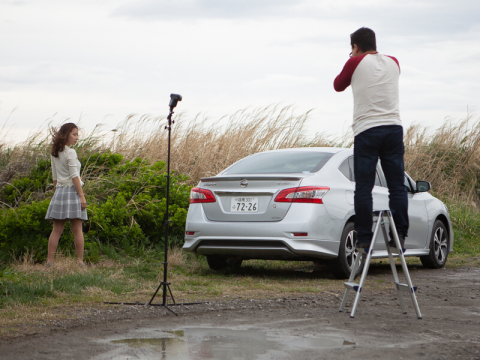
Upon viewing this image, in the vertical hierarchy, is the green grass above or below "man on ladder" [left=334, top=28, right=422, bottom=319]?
below

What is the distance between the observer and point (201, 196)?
796 centimetres

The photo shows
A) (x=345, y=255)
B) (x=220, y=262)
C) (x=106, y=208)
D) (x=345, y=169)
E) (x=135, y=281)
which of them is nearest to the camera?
(x=135, y=281)

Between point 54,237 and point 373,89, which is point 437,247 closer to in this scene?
point 373,89

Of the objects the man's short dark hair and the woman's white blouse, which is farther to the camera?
the woman's white blouse

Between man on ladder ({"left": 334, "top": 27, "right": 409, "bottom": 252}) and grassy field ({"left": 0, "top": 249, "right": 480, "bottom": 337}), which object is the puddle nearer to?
grassy field ({"left": 0, "top": 249, "right": 480, "bottom": 337})

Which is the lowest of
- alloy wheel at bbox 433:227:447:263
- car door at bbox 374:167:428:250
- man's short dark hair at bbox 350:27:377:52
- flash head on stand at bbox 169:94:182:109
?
alloy wheel at bbox 433:227:447:263

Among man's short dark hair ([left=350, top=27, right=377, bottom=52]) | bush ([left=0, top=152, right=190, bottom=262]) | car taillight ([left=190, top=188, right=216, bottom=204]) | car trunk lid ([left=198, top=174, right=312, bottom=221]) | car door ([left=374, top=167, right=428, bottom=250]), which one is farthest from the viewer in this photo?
bush ([left=0, top=152, right=190, bottom=262])

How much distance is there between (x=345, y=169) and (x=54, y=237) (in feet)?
12.8

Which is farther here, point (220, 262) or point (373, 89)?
point (220, 262)

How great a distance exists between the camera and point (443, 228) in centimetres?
980

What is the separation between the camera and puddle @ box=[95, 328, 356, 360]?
4027 mm

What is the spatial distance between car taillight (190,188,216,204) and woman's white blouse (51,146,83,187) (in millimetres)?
1642

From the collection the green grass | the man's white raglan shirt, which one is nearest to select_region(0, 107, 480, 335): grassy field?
the green grass

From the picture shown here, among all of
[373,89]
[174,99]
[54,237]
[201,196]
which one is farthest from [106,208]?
[373,89]
